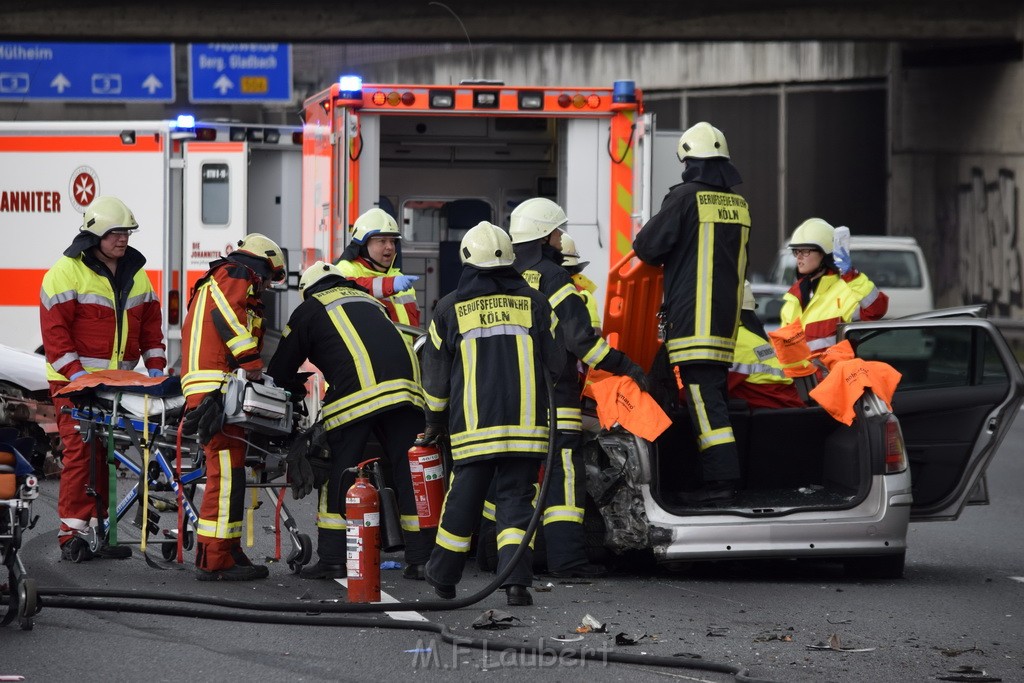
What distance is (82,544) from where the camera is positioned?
837 centimetres

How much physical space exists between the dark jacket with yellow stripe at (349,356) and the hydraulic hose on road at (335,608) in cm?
93

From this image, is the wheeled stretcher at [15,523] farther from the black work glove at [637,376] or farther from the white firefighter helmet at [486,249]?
the black work glove at [637,376]

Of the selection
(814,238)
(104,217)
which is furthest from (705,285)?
(104,217)

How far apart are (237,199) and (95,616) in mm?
8366

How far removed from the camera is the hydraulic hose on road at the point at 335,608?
637 cm

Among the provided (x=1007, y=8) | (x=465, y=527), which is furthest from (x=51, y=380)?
(x=1007, y=8)

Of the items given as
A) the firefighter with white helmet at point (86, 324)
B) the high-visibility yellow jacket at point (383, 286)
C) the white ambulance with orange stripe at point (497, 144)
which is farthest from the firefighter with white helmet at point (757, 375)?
the firefighter with white helmet at point (86, 324)

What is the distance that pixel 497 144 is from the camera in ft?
42.0

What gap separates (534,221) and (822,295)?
2.14m

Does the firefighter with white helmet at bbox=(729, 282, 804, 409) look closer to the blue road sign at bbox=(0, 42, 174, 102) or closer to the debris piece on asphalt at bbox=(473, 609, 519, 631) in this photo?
the debris piece on asphalt at bbox=(473, 609, 519, 631)

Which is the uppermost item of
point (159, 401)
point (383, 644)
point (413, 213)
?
point (413, 213)

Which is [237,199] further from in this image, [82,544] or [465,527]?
[465,527]

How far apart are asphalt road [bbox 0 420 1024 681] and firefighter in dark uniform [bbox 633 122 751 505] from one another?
66 cm

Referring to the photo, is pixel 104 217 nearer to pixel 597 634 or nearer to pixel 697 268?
pixel 697 268
